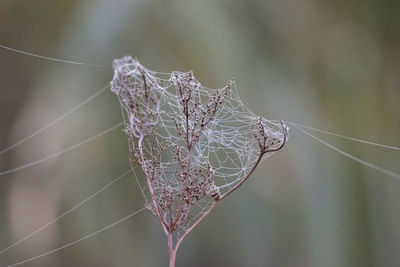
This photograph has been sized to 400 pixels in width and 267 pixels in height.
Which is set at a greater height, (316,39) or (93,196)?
(316,39)

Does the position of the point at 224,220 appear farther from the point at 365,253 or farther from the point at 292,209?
the point at 365,253

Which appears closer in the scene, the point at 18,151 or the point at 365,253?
the point at 365,253

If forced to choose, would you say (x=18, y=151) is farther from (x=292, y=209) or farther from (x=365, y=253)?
(x=365, y=253)

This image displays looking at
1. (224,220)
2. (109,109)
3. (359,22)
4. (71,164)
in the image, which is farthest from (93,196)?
(359,22)

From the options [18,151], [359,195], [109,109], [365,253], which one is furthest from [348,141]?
[18,151]

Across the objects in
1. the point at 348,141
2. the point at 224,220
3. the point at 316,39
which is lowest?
the point at 224,220

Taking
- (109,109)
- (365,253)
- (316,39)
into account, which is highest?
(316,39)
